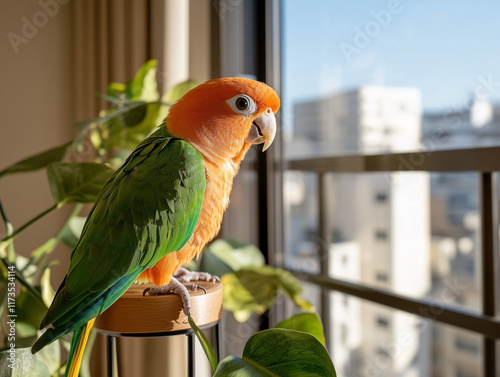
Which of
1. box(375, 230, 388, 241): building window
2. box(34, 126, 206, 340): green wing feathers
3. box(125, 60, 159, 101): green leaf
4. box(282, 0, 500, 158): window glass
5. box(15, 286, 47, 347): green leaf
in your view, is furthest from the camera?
box(375, 230, 388, 241): building window

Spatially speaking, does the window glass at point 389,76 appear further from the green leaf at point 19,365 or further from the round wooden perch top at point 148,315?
the green leaf at point 19,365

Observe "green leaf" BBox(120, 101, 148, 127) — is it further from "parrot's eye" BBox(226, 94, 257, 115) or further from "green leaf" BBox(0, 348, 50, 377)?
"green leaf" BBox(0, 348, 50, 377)

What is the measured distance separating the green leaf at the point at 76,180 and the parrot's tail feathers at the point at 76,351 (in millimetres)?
325

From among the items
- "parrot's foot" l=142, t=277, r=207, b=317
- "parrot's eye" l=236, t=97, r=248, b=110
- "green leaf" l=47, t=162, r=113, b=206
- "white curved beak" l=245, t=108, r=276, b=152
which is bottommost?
"parrot's foot" l=142, t=277, r=207, b=317

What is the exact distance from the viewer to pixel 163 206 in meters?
0.61

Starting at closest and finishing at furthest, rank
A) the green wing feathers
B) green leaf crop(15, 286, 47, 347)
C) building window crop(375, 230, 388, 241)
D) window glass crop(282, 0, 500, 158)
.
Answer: the green wing feathers, green leaf crop(15, 286, 47, 347), window glass crop(282, 0, 500, 158), building window crop(375, 230, 388, 241)

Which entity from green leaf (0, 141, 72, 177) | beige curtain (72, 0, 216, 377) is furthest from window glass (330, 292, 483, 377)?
green leaf (0, 141, 72, 177)

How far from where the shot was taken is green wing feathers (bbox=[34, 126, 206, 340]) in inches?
23.6

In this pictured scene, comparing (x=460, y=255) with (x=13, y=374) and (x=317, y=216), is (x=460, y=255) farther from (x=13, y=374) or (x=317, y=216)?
(x=13, y=374)

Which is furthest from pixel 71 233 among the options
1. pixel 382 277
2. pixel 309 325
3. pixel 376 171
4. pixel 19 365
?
pixel 382 277

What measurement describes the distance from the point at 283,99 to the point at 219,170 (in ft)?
Answer: 3.50

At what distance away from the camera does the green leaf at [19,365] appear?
710mm

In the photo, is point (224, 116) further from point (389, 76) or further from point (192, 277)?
point (389, 76)

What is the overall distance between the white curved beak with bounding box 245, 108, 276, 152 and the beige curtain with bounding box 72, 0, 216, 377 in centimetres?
90
